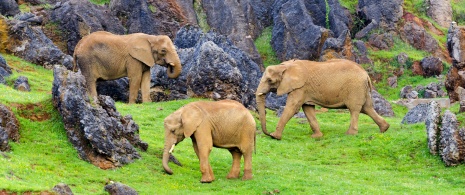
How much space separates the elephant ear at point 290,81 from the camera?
36.6 metres

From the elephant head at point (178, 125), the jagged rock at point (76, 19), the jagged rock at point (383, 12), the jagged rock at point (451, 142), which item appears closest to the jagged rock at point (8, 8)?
the jagged rock at point (76, 19)

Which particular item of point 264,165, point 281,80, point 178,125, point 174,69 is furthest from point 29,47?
point 178,125

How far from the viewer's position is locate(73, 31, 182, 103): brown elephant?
41094mm

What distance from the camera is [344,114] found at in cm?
4619

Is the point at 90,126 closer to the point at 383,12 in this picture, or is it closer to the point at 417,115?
the point at 417,115

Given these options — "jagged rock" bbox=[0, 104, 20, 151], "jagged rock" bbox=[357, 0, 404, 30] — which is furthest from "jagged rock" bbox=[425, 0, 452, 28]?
"jagged rock" bbox=[0, 104, 20, 151]

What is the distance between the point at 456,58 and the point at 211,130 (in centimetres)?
1894

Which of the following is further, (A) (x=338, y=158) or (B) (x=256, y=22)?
(B) (x=256, y=22)

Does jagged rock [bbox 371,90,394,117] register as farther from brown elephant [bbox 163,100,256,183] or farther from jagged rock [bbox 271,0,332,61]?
brown elephant [bbox 163,100,256,183]

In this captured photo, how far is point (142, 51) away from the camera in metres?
41.2

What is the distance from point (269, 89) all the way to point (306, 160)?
5017 millimetres

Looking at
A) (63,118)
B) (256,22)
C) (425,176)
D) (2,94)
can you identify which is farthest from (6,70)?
(256,22)

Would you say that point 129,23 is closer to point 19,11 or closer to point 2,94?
point 19,11

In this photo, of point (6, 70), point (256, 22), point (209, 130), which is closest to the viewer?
point (209, 130)
